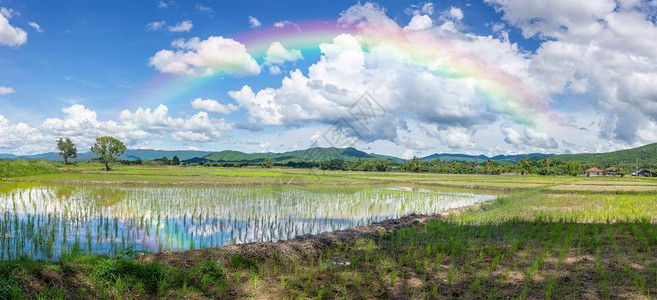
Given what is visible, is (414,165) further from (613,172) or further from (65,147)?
(65,147)

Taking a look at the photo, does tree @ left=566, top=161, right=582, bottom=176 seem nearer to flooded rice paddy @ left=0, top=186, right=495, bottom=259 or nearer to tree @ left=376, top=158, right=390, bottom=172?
tree @ left=376, top=158, right=390, bottom=172

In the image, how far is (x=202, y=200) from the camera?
68.9 ft

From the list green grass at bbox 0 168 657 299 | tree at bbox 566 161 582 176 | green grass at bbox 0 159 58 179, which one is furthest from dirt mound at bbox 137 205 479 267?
tree at bbox 566 161 582 176

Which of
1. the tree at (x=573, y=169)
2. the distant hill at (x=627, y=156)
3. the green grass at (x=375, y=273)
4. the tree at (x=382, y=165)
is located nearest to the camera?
the green grass at (x=375, y=273)

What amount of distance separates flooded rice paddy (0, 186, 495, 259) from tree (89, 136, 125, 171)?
54045 millimetres

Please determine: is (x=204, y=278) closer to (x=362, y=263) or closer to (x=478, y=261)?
(x=362, y=263)

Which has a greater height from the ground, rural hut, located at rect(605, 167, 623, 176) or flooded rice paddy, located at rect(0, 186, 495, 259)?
flooded rice paddy, located at rect(0, 186, 495, 259)

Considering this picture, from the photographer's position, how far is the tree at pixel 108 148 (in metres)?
70.4

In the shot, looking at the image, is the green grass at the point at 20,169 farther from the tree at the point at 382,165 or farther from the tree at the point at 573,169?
the tree at the point at 573,169

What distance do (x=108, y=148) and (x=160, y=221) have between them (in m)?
68.2

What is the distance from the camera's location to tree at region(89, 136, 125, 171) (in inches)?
2771

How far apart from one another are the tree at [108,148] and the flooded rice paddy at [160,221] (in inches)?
2128

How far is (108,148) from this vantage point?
237 feet

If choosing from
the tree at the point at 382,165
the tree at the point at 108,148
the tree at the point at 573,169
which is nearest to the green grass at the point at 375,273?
the tree at the point at 108,148
